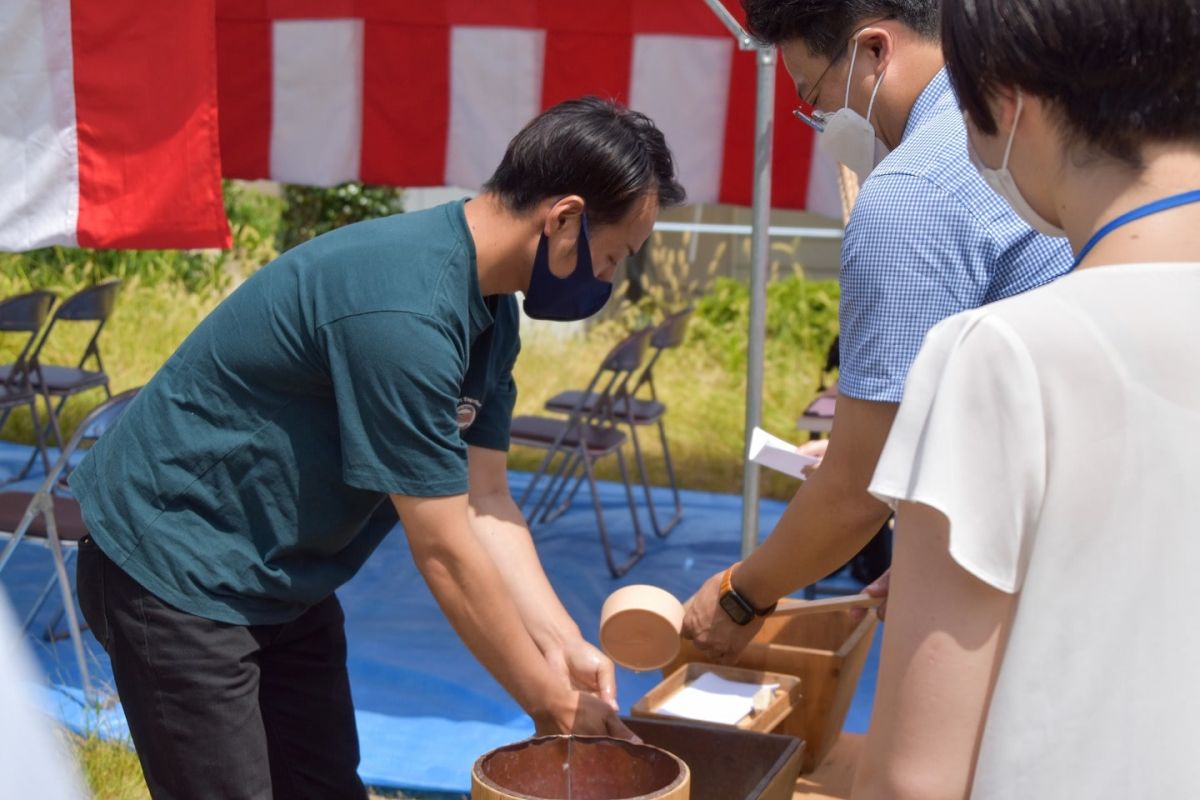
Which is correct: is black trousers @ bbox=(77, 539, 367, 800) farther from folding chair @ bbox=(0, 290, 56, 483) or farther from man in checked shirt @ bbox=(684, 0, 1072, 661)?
folding chair @ bbox=(0, 290, 56, 483)

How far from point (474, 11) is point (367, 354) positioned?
11.5 feet

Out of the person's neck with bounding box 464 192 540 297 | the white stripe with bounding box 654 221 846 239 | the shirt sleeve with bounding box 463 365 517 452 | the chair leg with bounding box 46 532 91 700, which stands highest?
the person's neck with bounding box 464 192 540 297

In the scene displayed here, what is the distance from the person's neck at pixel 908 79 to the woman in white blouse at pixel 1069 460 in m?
0.70

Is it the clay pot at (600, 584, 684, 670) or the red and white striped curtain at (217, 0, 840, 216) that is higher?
the red and white striped curtain at (217, 0, 840, 216)

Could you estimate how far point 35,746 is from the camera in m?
0.53

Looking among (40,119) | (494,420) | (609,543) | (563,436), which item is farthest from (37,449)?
(494,420)

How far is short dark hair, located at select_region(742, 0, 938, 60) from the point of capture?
4.98ft

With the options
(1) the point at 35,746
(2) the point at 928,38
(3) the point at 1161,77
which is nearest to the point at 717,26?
(2) the point at 928,38

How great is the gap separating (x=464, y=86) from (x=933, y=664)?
4.14 metres

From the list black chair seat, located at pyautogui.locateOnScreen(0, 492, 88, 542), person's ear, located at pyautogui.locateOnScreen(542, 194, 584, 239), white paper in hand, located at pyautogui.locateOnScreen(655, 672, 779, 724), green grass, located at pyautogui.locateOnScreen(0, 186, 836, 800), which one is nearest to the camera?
person's ear, located at pyautogui.locateOnScreen(542, 194, 584, 239)

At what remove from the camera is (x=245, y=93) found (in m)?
4.91

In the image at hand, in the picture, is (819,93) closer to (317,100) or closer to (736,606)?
(736,606)

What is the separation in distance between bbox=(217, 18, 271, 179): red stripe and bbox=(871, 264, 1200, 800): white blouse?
4.43m

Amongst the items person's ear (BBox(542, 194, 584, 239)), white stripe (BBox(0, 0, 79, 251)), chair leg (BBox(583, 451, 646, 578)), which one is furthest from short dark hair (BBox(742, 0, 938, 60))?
chair leg (BBox(583, 451, 646, 578))
